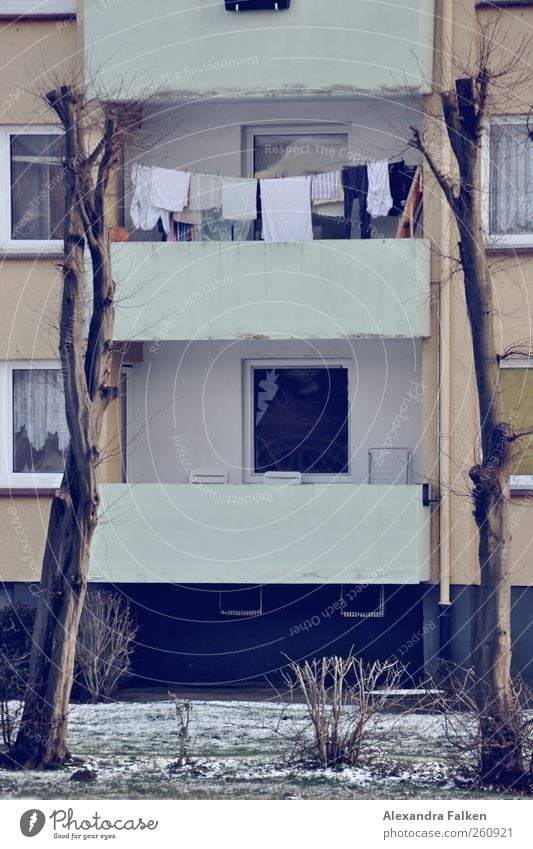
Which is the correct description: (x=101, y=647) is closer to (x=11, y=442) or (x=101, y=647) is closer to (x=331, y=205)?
(x=11, y=442)

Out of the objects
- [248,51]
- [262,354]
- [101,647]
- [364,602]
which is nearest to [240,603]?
[364,602]

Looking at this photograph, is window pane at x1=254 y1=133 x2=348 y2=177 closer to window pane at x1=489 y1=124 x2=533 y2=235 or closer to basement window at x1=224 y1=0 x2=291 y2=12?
basement window at x1=224 y1=0 x2=291 y2=12

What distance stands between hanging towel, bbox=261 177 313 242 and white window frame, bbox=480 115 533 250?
2065mm

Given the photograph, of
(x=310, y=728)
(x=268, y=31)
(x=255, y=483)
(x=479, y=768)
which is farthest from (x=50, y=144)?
(x=479, y=768)

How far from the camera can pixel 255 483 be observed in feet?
65.2

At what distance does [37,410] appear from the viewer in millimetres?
19266

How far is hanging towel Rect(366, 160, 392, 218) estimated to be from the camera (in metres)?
18.9

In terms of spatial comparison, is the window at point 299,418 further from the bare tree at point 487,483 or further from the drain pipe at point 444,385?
the bare tree at point 487,483

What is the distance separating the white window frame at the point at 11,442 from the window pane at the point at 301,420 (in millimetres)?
2646

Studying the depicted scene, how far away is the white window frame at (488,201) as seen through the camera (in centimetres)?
1823

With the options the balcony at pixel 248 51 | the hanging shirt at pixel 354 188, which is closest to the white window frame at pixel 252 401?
the hanging shirt at pixel 354 188
